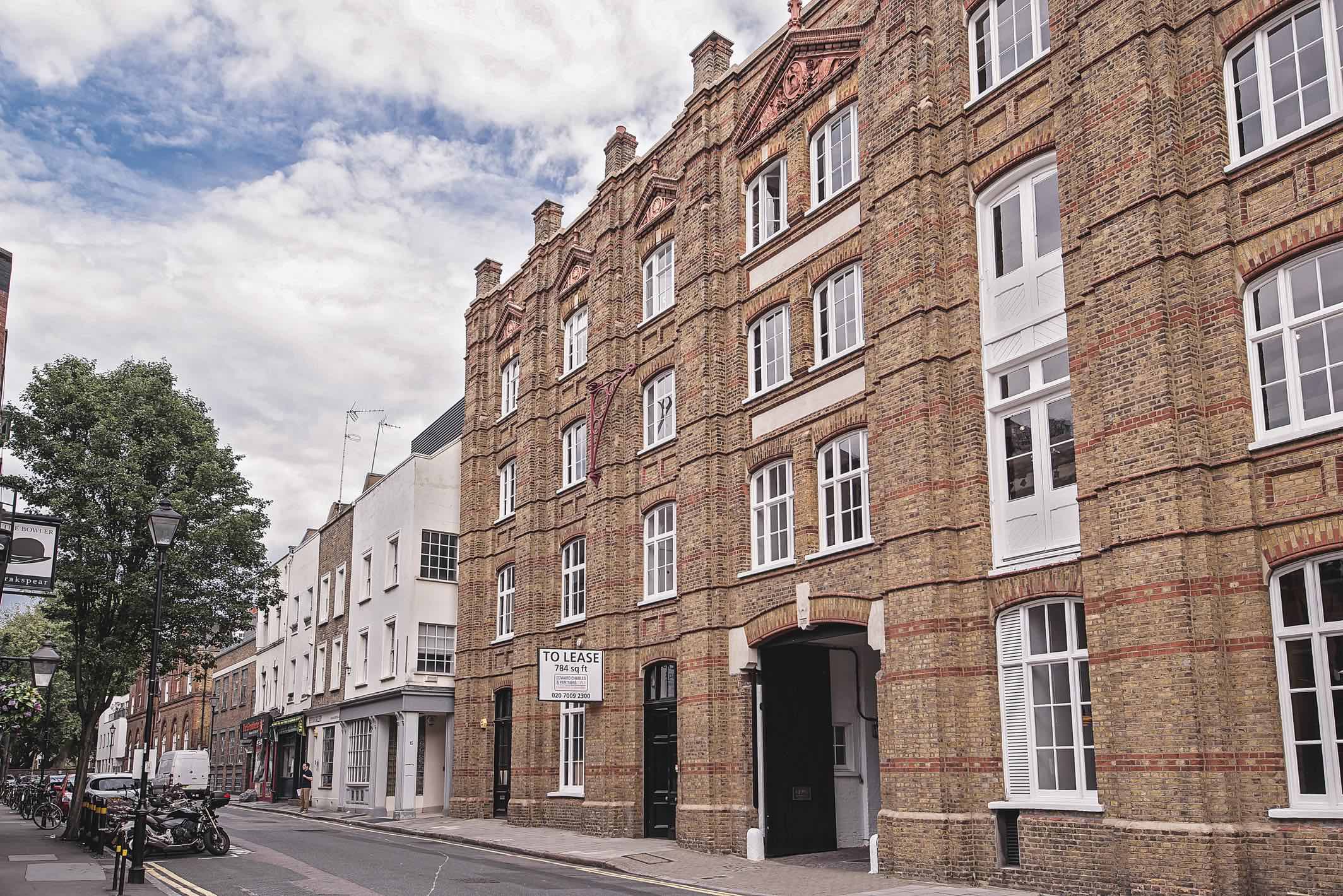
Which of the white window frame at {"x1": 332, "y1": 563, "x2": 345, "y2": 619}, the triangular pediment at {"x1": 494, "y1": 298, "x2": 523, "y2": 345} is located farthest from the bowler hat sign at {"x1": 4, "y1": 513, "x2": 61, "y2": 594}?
the white window frame at {"x1": 332, "y1": 563, "x2": 345, "y2": 619}

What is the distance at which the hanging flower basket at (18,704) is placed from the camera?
3027 centimetres

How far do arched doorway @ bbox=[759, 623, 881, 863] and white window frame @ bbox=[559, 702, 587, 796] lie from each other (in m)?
6.37

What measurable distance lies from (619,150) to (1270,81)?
664 inches

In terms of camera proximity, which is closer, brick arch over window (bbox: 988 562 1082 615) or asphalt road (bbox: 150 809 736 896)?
brick arch over window (bbox: 988 562 1082 615)

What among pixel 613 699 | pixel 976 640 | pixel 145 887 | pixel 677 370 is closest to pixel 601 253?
pixel 677 370

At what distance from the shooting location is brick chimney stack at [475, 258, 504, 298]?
1368 inches

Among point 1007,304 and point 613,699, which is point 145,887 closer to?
point 613,699

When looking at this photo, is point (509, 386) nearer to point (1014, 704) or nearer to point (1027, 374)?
point (1027, 374)

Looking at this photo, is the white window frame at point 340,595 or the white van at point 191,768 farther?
the white window frame at point 340,595

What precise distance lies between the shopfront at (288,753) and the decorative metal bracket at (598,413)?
72.1 ft

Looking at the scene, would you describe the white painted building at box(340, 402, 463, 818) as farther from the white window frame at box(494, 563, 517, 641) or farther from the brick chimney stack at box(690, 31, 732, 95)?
the brick chimney stack at box(690, 31, 732, 95)

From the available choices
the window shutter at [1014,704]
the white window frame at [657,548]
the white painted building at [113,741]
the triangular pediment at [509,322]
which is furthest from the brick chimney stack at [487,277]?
the white painted building at [113,741]

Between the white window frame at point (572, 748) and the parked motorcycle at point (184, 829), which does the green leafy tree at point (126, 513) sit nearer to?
the parked motorcycle at point (184, 829)

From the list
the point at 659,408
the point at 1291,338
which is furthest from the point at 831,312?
the point at 1291,338
